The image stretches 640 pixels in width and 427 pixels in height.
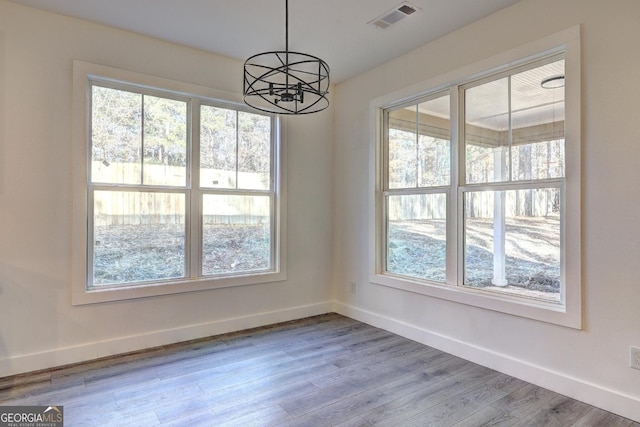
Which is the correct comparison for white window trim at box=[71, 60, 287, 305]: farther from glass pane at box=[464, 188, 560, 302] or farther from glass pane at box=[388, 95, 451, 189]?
glass pane at box=[464, 188, 560, 302]

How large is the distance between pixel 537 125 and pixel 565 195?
23.6 inches

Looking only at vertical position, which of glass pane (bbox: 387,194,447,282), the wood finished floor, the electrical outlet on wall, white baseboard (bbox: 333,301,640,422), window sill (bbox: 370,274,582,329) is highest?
glass pane (bbox: 387,194,447,282)

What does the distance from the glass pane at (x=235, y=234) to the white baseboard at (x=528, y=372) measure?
153cm

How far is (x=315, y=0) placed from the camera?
2.63 metres

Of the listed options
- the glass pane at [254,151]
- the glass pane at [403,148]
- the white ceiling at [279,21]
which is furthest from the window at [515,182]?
the glass pane at [254,151]

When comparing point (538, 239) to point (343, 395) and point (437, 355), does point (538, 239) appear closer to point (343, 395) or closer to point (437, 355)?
point (437, 355)

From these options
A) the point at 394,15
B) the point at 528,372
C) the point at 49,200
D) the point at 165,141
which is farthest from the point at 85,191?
the point at 528,372

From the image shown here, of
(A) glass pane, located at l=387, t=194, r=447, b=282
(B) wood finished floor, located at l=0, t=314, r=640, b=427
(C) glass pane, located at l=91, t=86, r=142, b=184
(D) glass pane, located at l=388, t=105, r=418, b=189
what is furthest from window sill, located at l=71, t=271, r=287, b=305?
(D) glass pane, located at l=388, t=105, r=418, b=189

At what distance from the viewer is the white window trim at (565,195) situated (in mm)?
2367

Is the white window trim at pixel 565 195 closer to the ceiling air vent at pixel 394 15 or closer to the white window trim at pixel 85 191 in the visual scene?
the ceiling air vent at pixel 394 15

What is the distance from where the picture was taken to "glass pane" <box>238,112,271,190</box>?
3820 millimetres

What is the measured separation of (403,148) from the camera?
3.74 m

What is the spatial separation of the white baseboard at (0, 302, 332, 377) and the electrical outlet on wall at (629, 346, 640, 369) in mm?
2894

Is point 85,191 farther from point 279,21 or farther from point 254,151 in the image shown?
point 279,21
